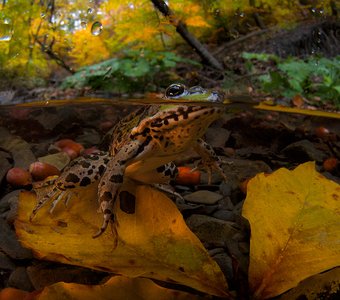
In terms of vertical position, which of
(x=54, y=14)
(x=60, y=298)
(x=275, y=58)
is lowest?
(x=275, y=58)

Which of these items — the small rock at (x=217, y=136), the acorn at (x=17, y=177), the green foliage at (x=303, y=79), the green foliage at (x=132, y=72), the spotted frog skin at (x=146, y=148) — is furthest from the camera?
the green foliage at (x=303, y=79)

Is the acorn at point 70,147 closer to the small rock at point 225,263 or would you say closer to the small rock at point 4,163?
the small rock at point 4,163

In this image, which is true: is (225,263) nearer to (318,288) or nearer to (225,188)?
(318,288)

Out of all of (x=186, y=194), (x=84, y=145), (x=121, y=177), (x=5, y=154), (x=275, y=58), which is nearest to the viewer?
(x=121, y=177)

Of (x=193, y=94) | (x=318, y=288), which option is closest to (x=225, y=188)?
(x=193, y=94)

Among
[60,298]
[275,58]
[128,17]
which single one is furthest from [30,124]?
[275,58]

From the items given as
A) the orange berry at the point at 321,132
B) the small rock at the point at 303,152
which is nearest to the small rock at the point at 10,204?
the small rock at the point at 303,152

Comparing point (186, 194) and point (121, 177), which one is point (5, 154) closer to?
point (121, 177)
